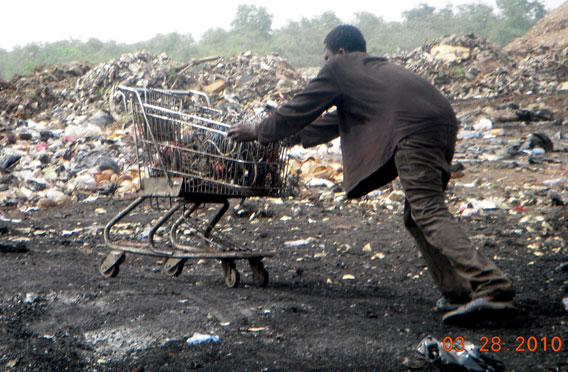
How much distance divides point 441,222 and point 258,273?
1519 mm

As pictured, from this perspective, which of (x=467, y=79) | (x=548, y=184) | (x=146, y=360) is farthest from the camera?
(x=467, y=79)

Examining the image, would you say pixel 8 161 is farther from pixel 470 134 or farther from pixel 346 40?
pixel 346 40

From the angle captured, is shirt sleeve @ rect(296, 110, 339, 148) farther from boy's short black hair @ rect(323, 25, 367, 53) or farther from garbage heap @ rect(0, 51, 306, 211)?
garbage heap @ rect(0, 51, 306, 211)

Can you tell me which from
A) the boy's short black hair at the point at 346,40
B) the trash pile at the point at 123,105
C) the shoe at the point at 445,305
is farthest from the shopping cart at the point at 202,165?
the trash pile at the point at 123,105

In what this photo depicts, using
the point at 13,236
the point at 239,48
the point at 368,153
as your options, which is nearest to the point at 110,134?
the point at 13,236

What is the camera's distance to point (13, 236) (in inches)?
272

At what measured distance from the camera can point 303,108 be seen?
356 centimetres

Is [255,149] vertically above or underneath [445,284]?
above

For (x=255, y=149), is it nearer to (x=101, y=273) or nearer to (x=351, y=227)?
(x=101, y=273)

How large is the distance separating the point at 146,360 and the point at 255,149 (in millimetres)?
1578

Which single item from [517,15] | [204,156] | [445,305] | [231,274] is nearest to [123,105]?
[231,274]

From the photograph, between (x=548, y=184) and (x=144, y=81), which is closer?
(x=548, y=184)

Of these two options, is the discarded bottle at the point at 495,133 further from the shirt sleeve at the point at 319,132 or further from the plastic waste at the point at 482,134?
the shirt sleeve at the point at 319,132
